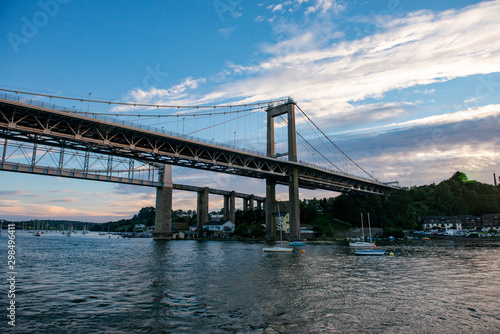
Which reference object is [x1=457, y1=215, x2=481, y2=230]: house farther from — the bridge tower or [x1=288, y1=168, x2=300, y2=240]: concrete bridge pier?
the bridge tower

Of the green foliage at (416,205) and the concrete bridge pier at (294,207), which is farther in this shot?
the green foliage at (416,205)

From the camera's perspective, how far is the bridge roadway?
4188 cm

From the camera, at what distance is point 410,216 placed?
118 meters

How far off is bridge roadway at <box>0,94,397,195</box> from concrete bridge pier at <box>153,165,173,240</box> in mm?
21598

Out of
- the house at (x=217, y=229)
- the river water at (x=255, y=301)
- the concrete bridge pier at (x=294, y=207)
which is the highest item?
the concrete bridge pier at (x=294, y=207)

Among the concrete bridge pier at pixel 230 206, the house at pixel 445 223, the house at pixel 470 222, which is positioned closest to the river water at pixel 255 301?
the concrete bridge pier at pixel 230 206

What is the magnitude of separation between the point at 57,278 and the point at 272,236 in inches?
2340

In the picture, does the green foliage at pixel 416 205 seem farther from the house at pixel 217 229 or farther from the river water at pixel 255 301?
the river water at pixel 255 301

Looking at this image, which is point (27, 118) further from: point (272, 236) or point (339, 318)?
point (272, 236)

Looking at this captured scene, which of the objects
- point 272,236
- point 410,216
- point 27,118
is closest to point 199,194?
point 272,236

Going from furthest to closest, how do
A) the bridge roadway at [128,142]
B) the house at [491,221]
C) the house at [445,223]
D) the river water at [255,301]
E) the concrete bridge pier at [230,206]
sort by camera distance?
the house at [445,223] < the concrete bridge pier at [230,206] < the house at [491,221] < the bridge roadway at [128,142] < the river water at [255,301]

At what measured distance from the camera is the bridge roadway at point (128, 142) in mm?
41875

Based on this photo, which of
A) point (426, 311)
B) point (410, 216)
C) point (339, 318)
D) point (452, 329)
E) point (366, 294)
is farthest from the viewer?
point (410, 216)

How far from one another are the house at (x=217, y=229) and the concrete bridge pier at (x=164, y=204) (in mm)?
19497
